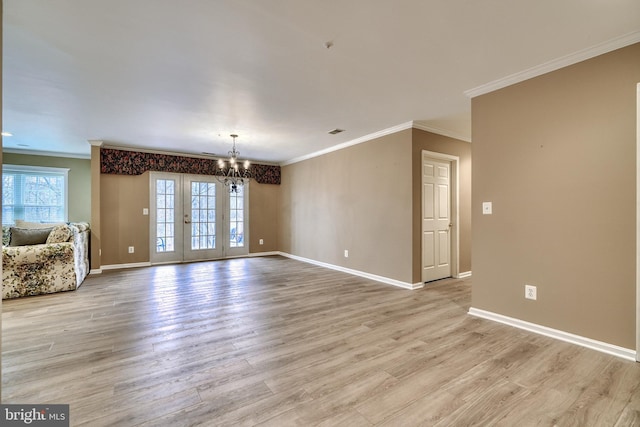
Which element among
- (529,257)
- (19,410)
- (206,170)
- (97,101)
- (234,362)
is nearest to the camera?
(19,410)

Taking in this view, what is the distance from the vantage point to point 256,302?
3682 mm

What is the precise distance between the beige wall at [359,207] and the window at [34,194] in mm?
5397

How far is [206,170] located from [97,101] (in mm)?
3329

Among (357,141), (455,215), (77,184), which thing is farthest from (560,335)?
(77,184)

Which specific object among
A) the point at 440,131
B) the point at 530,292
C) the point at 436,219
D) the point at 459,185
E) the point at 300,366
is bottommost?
the point at 300,366

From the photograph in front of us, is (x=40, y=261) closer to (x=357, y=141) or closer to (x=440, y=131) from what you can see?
(x=357, y=141)

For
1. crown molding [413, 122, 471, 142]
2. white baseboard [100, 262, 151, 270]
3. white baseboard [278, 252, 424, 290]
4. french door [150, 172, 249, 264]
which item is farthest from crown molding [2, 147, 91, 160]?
crown molding [413, 122, 471, 142]

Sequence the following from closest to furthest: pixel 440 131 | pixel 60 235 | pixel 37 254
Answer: pixel 37 254, pixel 60 235, pixel 440 131

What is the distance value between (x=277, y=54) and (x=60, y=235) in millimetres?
4330

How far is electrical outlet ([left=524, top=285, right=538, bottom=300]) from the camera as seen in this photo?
279cm

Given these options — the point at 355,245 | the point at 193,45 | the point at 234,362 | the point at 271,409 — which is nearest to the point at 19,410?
the point at 234,362

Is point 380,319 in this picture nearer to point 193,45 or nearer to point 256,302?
point 256,302

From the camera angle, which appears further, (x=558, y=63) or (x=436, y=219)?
(x=436, y=219)

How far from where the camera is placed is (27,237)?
4.36 meters
